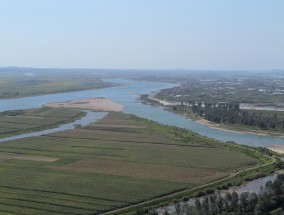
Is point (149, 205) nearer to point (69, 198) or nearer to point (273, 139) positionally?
point (69, 198)

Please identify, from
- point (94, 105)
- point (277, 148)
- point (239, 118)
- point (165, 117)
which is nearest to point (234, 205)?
point (277, 148)

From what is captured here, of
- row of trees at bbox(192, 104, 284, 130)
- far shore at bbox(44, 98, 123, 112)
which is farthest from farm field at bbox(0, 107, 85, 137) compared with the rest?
row of trees at bbox(192, 104, 284, 130)

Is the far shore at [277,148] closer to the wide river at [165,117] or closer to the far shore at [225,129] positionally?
the wide river at [165,117]

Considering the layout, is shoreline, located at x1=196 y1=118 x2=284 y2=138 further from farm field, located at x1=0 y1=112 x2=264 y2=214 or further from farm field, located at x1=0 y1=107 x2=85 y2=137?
farm field, located at x1=0 y1=107 x2=85 y2=137

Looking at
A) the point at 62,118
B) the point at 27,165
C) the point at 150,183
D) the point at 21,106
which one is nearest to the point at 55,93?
the point at 21,106

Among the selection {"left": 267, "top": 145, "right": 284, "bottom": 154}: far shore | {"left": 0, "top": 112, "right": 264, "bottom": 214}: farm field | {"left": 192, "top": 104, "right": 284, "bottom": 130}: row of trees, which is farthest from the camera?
{"left": 192, "top": 104, "right": 284, "bottom": 130}: row of trees

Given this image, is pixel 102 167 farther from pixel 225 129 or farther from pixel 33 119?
pixel 33 119
